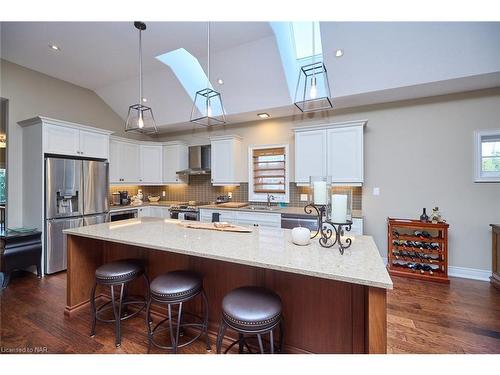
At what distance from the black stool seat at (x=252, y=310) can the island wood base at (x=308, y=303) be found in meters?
0.25

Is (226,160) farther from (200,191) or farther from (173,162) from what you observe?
(173,162)

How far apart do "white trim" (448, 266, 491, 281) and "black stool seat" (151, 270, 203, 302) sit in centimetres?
361

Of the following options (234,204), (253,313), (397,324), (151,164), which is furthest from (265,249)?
(151,164)

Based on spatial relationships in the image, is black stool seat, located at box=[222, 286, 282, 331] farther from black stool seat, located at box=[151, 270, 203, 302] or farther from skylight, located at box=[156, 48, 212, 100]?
skylight, located at box=[156, 48, 212, 100]

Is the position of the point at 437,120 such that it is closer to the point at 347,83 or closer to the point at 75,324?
the point at 347,83

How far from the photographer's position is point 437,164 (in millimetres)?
3227

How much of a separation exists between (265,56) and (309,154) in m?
1.63

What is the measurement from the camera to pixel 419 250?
3.09 metres

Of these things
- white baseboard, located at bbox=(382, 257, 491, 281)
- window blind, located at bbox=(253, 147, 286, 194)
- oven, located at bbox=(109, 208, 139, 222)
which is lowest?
white baseboard, located at bbox=(382, 257, 491, 281)

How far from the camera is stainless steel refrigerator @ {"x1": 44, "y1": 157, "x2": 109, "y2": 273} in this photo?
3.22m

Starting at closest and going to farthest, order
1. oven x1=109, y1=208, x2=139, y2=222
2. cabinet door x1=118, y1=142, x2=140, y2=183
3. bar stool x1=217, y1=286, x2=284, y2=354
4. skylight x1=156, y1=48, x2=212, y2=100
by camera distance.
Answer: bar stool x1=217, y1=286, x2=284, y2=354
skylight x1=156, y1=48, x2=212, y2=100
oven x1=109, y1=208, x2=139, y2=222
cabinet door x1=118, y1=142, x2=140, y2=183

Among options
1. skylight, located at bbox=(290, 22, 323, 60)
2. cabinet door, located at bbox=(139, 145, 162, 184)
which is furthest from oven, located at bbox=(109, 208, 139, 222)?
skylight, located at bbox=(290, 22, 323, 60)

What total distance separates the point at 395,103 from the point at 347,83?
0.95 meters

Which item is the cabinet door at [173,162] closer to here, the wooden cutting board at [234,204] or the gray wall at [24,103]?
the wooden cutting board at [234,204]
